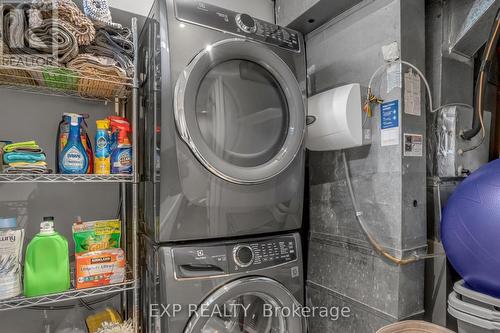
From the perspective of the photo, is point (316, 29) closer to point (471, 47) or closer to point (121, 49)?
point (471, 47)

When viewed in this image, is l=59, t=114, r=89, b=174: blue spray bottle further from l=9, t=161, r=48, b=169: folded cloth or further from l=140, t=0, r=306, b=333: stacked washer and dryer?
l=140, t=0, r=306, b=333: stacked washer and dryer

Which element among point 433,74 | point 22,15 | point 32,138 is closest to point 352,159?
point 433,74

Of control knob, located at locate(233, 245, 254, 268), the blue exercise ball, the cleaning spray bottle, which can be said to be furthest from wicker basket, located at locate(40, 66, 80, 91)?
the blue exercise ball

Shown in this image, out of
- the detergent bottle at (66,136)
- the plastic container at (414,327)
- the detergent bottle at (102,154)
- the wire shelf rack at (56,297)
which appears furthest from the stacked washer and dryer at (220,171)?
the plastic container at (414,327)

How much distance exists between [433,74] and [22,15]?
198 cm

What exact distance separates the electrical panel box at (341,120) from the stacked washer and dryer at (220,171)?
132 millimetres

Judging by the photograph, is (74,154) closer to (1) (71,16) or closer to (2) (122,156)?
(2) (122,156)

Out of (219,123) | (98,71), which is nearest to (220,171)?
(219,123)

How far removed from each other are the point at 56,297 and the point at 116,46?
1.19 m

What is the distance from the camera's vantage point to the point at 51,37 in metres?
1.21

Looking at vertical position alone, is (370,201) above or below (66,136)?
below

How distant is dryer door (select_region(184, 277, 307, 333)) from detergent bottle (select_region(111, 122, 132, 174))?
749 millimetres

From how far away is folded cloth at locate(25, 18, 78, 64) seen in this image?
3.92ft

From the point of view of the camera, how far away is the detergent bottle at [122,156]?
1.42 metres
